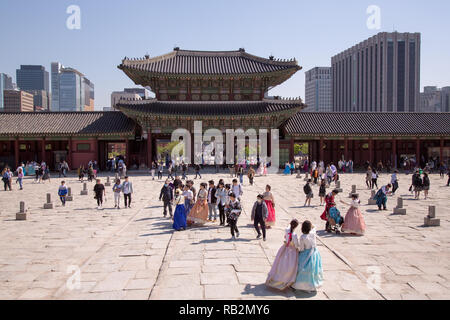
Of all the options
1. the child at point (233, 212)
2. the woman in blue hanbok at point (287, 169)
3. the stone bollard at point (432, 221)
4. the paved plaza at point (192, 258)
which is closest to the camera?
the paved plaza at point (192, 258)

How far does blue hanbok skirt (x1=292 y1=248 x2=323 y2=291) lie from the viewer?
7133mm

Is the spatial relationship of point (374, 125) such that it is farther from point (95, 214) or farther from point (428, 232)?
point (95, 214)

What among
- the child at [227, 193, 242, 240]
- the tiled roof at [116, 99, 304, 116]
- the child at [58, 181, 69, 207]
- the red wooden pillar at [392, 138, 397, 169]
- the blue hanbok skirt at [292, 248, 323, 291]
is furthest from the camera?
the red wooden pillar at [392, 138, 397, 169]

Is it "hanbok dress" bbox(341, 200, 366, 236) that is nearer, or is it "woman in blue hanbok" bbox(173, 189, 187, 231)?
"hanbok dress" bbox(341, 200, 366, 236)

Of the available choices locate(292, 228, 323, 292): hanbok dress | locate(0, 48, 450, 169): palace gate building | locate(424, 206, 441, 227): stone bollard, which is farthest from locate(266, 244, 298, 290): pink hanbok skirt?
locate(0, 48, 450, 169): palace gate building

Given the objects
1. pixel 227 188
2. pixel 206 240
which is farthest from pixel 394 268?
pixel 227 188

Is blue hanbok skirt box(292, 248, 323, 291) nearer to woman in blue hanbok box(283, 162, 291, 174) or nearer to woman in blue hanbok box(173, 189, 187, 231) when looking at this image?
woman in blue hanbok box(173, 189, 187, 231)

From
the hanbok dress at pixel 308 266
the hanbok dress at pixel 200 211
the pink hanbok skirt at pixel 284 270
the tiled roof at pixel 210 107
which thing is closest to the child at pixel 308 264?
the hanbok dress at pixel 308 266

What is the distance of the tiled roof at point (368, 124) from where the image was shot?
3666 cm

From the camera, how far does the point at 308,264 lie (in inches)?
283

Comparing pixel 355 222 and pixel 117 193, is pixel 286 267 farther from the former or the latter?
pixel 117 193

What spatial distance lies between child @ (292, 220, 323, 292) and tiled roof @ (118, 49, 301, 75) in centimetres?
3098

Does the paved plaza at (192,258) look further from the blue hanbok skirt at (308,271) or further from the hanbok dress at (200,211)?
the hanbok dress at (200,211)
